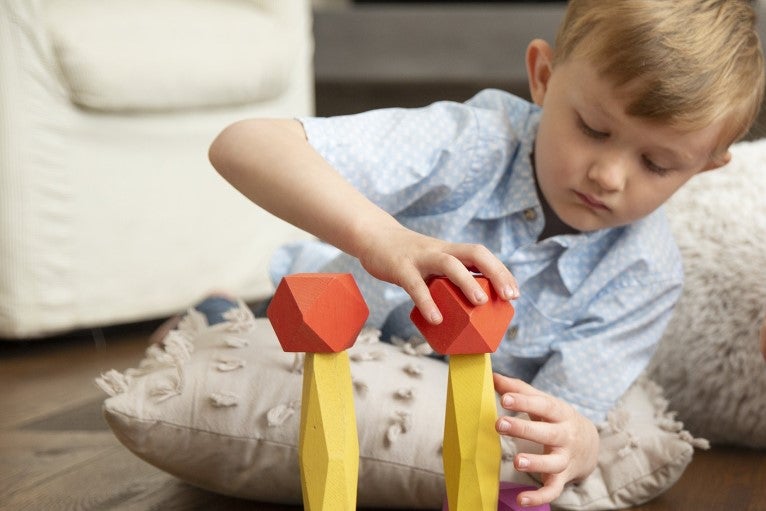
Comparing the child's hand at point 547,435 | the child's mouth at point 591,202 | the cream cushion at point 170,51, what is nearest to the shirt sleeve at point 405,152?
the child's mouth at point 591,202

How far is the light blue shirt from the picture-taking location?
876mm

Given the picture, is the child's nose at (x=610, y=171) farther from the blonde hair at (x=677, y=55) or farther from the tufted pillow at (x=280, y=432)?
the tufted pillow at (x=280, y=432)

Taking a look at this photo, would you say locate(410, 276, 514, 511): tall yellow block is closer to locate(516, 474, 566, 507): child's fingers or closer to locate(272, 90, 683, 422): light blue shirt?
locate(516, 474, 566, 507): child's fingers

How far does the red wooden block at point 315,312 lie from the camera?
0.56 metres

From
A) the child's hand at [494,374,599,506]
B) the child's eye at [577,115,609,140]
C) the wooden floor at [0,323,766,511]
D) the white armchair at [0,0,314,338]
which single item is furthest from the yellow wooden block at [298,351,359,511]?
the white armchair at [0,0,314,338]

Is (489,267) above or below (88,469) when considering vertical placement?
above

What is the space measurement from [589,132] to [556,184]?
6 centimetres

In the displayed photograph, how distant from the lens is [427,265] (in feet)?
1.97

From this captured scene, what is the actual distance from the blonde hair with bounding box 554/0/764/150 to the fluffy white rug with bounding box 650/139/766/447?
0.22 m

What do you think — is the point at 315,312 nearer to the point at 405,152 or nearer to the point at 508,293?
the point at 508,293

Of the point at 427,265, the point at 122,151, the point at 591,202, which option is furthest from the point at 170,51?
the point at 427,265

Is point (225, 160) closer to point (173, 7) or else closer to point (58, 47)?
point (58, 47)

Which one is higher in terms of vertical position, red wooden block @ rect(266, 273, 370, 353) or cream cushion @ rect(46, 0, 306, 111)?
red wooden block @ rect(266, 273, 370, 353)

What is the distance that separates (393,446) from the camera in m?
0.76
